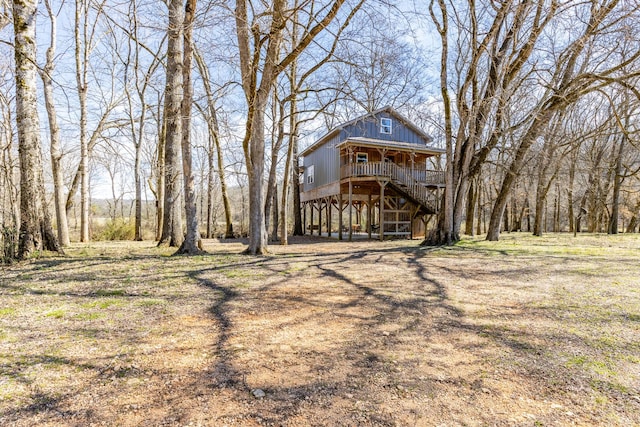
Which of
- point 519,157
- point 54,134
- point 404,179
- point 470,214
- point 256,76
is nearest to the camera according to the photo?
point 256,76

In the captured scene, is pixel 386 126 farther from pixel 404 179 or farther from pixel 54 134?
pixel 54 134

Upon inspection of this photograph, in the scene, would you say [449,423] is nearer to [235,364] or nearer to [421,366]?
[421,366]

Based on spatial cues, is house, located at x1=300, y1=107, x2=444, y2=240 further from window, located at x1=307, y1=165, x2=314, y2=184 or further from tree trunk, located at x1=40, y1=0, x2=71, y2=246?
→ tree trunk, located at x1=40, y1=0, x2=71, y2=246

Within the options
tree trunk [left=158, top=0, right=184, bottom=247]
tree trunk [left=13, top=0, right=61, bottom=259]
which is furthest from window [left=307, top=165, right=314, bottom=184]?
tree trunk [left=13, top=0, right=61, bottom=259]

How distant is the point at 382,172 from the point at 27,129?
13500 mm

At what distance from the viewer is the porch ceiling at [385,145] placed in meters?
17.1

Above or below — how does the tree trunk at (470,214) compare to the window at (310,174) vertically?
below

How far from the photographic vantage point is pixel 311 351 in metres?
3.10

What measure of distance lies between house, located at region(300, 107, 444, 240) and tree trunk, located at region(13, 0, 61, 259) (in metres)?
12.0

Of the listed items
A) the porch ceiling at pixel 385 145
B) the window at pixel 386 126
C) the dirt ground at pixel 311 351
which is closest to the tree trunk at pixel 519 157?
the porch ceiling at pixel 385 145

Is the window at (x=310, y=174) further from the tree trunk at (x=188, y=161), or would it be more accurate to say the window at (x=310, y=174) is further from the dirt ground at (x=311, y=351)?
the dirt ground at (x=311, y=351)

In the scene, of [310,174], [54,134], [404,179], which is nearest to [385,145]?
[404,179]

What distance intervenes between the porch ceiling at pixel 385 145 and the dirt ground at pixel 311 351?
12103mm

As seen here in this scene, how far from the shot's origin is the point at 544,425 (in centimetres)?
206
